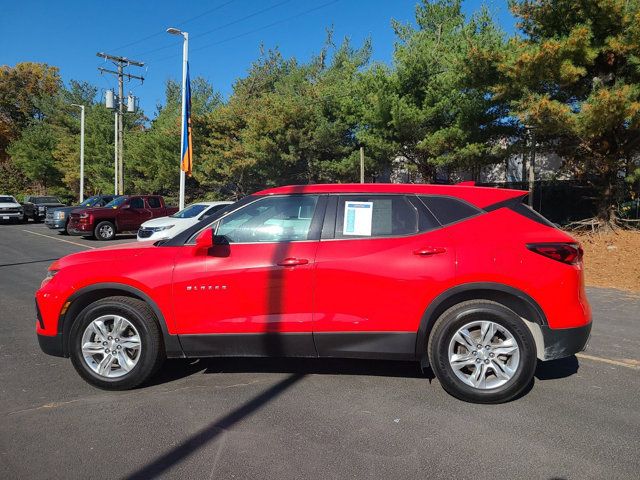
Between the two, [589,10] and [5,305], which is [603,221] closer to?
[589,10]

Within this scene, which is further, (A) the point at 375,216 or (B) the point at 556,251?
(A) the point at 375,216

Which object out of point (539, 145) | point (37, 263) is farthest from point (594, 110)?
point (37, 263)

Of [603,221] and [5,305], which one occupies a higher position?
[603,221]

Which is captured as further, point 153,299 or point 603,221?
point 603,221

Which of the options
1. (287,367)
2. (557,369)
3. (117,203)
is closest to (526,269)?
(557,369)

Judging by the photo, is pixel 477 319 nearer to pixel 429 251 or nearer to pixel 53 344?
pixel 429 251

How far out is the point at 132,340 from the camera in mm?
4207

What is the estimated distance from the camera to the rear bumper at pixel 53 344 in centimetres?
427

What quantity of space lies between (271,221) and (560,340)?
2.51 m

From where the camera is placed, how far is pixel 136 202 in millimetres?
19984

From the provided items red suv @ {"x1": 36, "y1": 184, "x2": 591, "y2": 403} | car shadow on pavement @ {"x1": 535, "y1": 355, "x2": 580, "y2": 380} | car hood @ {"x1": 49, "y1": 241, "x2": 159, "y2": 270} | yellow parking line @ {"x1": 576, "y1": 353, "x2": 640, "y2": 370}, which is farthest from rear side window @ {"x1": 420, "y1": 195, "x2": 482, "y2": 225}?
car hood @ {"x1": 49, "y1": 241, "x2": 159, "y2": 270}

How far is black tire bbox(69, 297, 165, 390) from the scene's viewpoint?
4148 mm

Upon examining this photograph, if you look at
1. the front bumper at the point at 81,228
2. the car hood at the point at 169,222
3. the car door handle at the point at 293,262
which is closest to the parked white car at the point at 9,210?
the front bumper at the point at 81,228

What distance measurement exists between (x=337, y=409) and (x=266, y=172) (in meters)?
23.9
